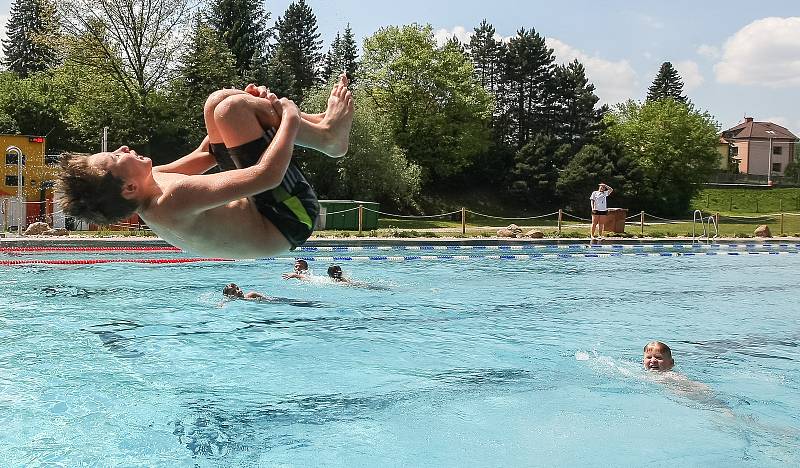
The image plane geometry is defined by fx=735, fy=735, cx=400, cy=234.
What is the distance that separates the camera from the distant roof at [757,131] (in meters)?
94.0

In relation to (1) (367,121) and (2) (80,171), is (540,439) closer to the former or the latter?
(2) (80,171)

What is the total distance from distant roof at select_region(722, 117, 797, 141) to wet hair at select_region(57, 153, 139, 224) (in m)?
101

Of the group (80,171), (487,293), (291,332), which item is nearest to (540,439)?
(80,171)

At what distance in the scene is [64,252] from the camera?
55.7 ft

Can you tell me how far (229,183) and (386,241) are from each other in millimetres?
16558

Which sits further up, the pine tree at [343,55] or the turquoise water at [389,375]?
the pine tree at [343,55]

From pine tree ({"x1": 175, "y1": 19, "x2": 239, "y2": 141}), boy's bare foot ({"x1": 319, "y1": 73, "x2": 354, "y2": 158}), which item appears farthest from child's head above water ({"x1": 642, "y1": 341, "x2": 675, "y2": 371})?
pine tree ({"x1": 175, "y1": 19, "x2": 239, "y2": 141})

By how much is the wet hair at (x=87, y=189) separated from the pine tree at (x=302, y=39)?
53.3 meters

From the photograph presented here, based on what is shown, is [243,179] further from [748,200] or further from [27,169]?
[748,200]

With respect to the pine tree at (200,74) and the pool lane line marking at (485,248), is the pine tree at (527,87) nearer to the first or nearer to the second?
the pine tree at (200,74)

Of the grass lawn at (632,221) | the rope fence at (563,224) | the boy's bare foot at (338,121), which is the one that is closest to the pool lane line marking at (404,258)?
the rope fence at (563,224)

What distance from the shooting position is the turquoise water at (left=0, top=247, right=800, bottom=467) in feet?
18.1

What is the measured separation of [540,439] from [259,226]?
10.0 ft

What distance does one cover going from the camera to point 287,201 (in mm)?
3977
